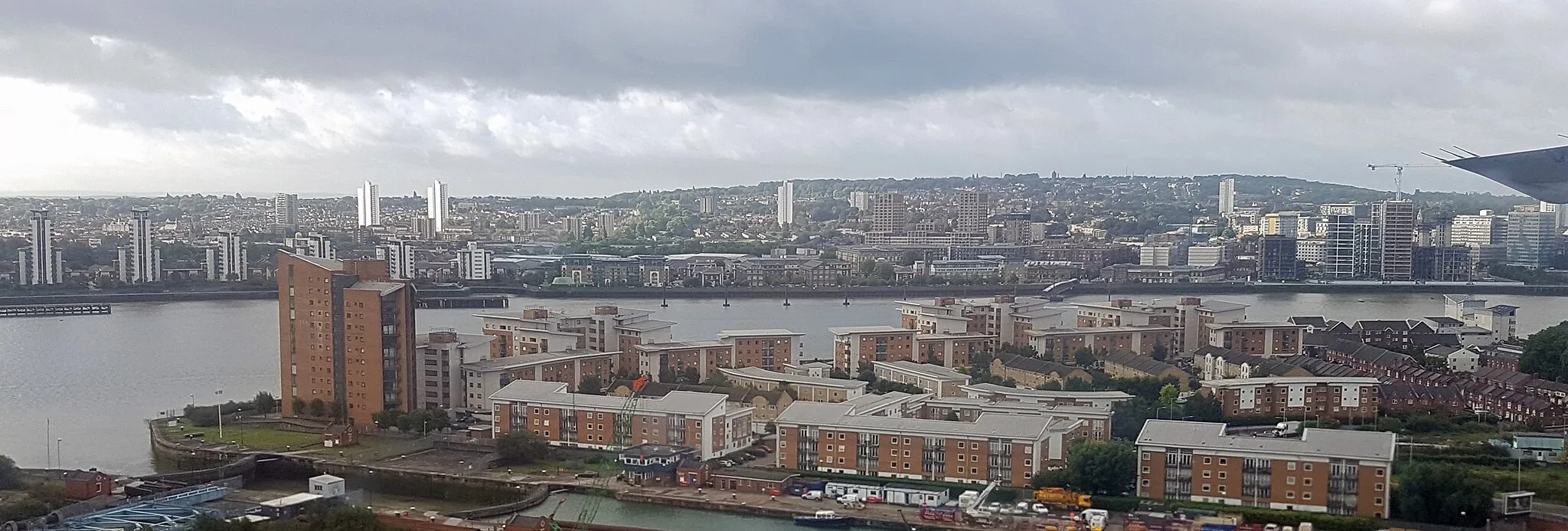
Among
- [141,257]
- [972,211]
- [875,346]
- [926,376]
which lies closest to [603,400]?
[926,376]

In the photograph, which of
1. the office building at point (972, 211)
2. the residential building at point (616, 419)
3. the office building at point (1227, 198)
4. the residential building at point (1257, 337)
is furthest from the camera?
the office building at point (1227, 198)

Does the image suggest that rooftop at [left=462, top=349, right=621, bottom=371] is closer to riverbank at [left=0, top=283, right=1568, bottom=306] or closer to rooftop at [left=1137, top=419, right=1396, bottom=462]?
rooftop at [left=1137, top=419, right=1396, bottom=462]

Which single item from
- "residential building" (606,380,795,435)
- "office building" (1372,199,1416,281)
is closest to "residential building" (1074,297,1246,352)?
"residential building" (606,380,795,435)

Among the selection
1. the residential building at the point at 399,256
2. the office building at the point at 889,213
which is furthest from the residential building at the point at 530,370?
the office building at the point at 889,213

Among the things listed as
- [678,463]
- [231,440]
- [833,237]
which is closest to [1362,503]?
[678,463]

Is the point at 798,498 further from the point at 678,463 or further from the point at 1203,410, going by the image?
the point at 1203,410

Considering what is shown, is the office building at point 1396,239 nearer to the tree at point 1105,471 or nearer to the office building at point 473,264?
the office building at point 473,264
